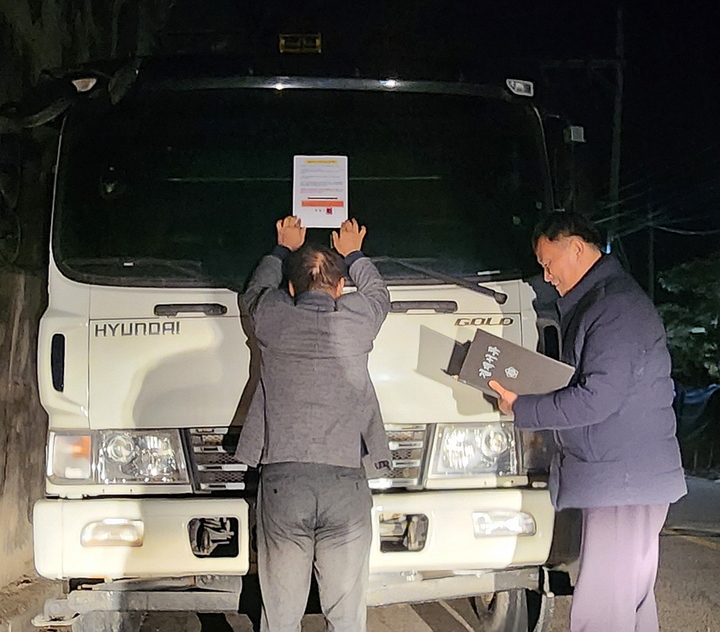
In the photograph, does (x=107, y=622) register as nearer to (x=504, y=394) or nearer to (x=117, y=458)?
(x=117, y=458)

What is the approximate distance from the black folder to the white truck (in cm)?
16

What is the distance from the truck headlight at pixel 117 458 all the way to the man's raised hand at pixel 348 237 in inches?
40.6

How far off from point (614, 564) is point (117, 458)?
204 cm

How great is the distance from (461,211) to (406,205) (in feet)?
0.80

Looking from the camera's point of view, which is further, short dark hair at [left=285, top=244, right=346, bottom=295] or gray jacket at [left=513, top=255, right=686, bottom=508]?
short dark hair at [left=285, top=244, right=346, bottom=295]

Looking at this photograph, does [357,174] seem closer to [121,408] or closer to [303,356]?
[303,356]

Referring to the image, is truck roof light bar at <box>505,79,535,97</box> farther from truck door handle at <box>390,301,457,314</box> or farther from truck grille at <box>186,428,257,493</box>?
truck grille at <box>186,428,257,493</box>

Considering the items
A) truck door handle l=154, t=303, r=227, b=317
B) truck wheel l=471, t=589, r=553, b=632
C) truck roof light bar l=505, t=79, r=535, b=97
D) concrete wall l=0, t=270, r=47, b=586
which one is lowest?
truck wheel l=471, t=589, r=553, b=632

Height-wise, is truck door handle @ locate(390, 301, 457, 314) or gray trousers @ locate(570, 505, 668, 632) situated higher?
truck door handle @ locate(390, 301, 457, 314)

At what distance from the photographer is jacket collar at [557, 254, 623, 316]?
141 inches

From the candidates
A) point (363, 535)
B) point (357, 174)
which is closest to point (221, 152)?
point (357, 174)

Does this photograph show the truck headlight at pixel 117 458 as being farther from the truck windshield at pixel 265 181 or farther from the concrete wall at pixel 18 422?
the concrete wall at pixel 18 422

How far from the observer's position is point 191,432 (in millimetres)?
3777

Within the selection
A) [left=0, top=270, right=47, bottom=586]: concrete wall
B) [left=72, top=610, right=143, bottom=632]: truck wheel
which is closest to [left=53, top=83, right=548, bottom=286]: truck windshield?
[left=72, top=610, right=143, bottom=632]: truck wheel
